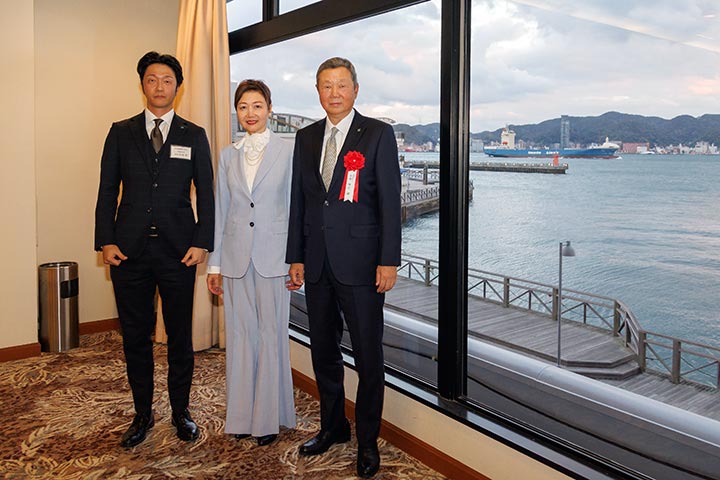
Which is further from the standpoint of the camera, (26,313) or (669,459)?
(26,313)

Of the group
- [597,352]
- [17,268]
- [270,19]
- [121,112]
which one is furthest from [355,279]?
[121,112]

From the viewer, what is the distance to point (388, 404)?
278 centimetres

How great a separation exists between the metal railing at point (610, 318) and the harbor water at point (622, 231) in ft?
0.10

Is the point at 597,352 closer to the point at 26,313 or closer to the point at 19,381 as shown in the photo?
A: the point at 19,381

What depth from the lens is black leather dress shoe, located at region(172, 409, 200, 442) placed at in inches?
109

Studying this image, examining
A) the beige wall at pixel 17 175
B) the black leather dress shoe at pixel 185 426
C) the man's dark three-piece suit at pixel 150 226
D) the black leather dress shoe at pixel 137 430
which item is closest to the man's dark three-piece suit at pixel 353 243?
the man's dark three-piece suit at pixel 150 226

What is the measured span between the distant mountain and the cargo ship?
22 mm

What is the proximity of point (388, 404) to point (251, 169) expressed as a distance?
128cm

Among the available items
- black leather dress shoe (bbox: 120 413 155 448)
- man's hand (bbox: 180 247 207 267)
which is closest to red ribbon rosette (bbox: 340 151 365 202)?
man's hand (bbox: 180 247 207 267)

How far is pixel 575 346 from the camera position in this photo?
2.26 metres

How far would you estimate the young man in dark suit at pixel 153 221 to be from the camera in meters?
2.66

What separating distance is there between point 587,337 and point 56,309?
11.7ft

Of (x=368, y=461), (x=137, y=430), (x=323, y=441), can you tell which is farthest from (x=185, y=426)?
(x=368, y=461)

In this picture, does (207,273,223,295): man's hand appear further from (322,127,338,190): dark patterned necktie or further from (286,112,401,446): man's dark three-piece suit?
(322,127,338,190): dark patterned necktie
